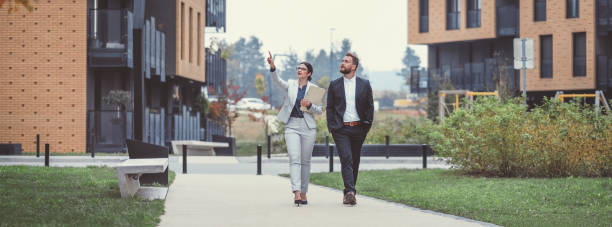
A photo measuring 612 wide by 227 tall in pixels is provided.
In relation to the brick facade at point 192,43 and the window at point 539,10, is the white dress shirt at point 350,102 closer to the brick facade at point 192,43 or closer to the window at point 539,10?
the brick facade at point 192,43

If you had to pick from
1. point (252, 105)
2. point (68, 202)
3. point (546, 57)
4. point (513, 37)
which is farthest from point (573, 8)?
point (252, 105)

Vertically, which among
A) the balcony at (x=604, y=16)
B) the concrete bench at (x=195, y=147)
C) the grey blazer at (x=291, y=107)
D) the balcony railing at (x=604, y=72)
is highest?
the balcony at (x=604, y=16)

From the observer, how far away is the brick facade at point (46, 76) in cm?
3169

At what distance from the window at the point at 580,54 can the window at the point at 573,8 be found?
892 millimetres

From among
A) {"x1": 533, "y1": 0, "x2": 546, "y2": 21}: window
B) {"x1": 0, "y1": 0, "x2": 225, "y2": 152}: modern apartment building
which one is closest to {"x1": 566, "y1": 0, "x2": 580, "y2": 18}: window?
{"x1": 533, "y1": 0, "x2": 546, "y2": 21}: window

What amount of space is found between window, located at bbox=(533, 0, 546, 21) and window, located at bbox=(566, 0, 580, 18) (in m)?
1.27

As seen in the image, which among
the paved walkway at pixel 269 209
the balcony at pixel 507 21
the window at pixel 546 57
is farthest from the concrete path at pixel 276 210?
the balcony at pixel 507 21

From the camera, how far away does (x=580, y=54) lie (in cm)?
4534

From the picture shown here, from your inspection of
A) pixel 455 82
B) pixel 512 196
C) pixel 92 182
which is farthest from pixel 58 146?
pixel 455 82

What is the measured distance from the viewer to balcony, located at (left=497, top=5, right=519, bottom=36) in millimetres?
47469

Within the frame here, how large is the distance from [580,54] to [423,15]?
9.40 m

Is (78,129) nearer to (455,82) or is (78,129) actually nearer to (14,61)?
(14,61)

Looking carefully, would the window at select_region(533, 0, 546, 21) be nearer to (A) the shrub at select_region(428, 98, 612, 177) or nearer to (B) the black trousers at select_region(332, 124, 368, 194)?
(A) the shrub at select_region(428, 98, 612, 177)

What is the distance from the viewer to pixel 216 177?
19062 millimetres
